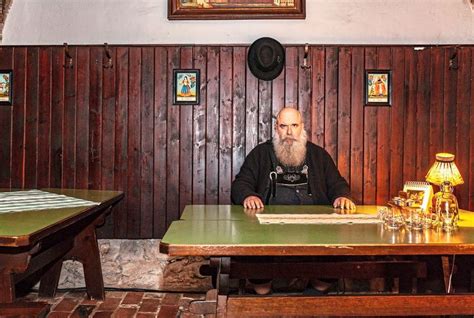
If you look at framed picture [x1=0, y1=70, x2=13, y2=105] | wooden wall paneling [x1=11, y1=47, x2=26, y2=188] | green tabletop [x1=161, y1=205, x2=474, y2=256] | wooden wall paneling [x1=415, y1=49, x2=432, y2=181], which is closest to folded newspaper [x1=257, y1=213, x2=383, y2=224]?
green tabletop [x1=161, y1=205, x2=474, y2=256]

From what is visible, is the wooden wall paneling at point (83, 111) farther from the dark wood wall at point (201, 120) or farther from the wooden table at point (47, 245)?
the wooden table at point (47, 245)

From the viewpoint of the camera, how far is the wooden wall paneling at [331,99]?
3.89m

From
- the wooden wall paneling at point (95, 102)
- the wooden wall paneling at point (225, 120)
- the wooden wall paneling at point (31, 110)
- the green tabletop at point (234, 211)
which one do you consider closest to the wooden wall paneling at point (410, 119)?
the green tabletop at point (234, 211)

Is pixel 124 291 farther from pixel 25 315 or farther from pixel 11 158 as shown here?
pixel 25 315

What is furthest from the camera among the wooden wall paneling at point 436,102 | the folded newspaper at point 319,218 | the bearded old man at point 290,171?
the wooden wall paneling at point 436,102

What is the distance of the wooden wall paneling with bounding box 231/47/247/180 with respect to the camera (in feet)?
12.8

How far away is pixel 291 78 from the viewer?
12.8 ft

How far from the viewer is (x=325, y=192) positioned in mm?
3477

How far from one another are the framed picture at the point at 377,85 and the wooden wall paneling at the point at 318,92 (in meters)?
0.37

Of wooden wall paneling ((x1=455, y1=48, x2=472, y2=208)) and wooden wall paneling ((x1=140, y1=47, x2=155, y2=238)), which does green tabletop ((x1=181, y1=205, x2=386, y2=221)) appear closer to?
wooden wall paneling ((x1=140, y1=47, x2=155, y2=238))

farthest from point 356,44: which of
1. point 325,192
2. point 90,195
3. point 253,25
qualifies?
point 90,195

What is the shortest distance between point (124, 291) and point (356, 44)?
2.90 metres

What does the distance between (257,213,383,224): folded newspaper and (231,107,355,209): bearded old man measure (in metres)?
0.83

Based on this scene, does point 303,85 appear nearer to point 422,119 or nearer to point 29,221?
point 422,119
